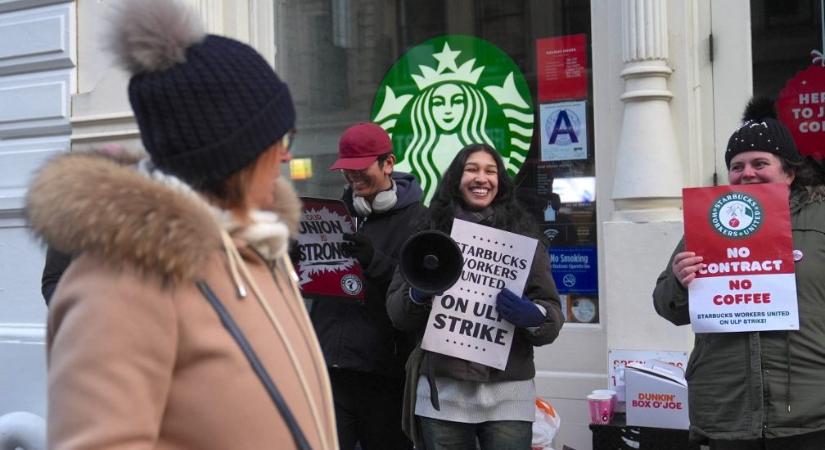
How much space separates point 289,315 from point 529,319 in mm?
2110

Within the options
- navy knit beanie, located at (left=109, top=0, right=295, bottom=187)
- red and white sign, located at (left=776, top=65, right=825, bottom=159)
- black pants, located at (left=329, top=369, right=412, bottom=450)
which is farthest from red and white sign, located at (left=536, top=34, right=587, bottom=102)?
navy knit beanie, located at (left=109, top=0, right=295, bottom=187)

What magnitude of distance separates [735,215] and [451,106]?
2919 millimetres

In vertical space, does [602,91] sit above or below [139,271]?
above

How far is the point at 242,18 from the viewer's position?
668 cm

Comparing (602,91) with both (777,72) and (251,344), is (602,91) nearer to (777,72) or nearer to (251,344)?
(777,72)

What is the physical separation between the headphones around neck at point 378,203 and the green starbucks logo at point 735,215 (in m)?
1.31

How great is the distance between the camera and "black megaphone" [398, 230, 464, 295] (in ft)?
12.2

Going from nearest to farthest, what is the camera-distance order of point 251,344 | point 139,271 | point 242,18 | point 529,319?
1. point 139,271
2. point 251,344
3. point 529,319
4. point 242,18

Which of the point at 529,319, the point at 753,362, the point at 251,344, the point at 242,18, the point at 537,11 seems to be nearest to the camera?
the point at 251,344

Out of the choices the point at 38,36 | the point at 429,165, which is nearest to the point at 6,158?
the point at 38,36

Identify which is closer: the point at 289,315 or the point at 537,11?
the point at 289,315

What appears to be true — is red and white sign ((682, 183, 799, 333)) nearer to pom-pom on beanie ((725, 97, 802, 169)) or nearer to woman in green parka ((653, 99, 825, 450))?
woman in green parka ((653, 99, 825, 450))

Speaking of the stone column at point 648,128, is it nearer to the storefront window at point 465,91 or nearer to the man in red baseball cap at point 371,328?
the storefront window at point 465,91

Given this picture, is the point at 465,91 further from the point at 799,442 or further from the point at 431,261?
the point at 799,442
